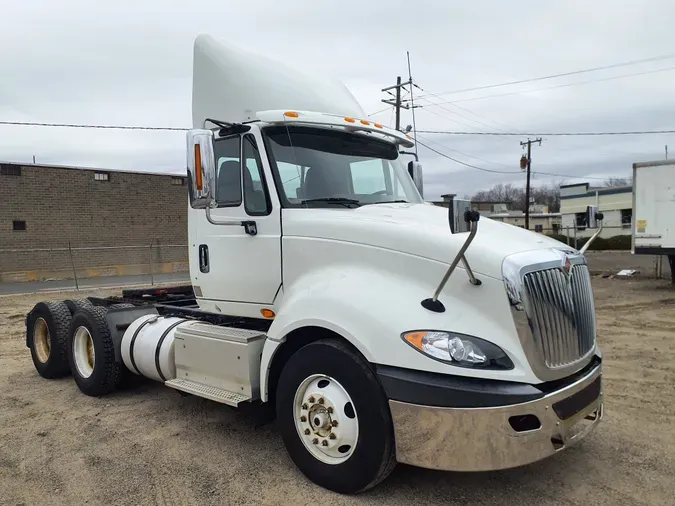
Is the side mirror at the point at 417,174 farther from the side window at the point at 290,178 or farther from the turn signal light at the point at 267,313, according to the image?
the turn signal light at the point at 267,313

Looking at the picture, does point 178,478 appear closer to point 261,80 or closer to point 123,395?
point 123,395

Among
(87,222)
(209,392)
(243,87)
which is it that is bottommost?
(209,392)

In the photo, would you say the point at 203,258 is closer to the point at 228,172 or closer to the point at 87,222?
the point at 228,172

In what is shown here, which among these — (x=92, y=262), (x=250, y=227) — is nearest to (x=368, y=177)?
(x=250, y=227)

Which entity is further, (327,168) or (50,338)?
(50,338)

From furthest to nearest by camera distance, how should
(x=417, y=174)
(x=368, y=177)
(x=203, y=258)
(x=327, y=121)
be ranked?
A: (x=417, y=174), (x=203, y=258), (x=368, y=177), (x=327, y=121)

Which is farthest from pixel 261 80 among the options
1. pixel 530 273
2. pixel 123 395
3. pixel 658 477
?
pixel 658 477

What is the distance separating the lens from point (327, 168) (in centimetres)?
443

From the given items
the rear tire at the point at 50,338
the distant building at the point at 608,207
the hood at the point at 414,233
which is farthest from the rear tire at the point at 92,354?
the distant building at the point at 608,207

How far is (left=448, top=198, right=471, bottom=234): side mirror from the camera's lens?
3057 mm

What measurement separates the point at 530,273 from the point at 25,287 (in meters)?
19.0

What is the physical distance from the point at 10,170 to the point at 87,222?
343 cm

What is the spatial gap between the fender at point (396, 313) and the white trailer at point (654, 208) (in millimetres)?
14459

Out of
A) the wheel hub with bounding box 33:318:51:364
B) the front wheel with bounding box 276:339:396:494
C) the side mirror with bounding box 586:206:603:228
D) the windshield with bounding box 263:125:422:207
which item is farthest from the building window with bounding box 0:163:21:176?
the side mirror with bounding box 586:206:603:228
